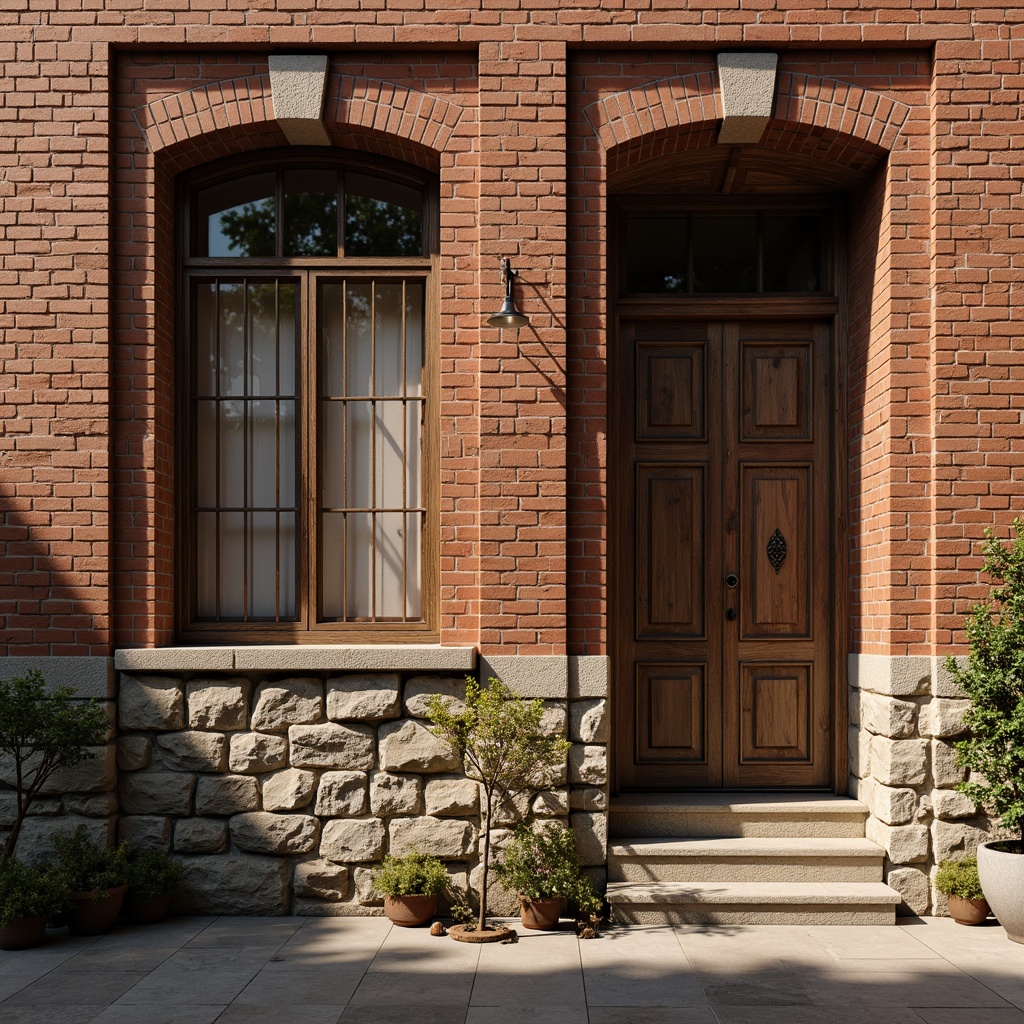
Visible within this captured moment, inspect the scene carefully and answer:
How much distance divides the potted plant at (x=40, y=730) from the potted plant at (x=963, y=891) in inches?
181

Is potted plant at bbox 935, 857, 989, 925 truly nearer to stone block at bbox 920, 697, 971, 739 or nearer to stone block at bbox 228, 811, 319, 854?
stone block at bbox 920, 697, 971, 739

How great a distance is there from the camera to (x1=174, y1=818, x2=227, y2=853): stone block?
6062mm

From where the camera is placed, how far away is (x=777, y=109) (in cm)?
616

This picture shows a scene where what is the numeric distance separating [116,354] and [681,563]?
11.8ft

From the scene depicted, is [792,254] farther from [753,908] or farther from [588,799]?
[753,908]

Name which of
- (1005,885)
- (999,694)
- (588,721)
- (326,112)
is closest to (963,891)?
(1005,885)

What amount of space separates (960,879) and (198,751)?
4.20m

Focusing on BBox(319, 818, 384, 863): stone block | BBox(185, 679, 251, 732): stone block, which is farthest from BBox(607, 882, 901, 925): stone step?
BBox(185, 679, 251, 732): stone block

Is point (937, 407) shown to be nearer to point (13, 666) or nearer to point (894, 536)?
point (894, 536)

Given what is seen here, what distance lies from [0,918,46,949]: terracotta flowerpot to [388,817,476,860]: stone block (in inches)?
72.2

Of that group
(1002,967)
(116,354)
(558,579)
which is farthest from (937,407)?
(116,354)

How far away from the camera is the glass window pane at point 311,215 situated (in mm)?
6633

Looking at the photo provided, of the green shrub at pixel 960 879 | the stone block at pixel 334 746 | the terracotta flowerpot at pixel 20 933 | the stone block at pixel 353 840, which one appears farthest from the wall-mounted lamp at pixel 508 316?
the terracotta flowerpot at pixel 20 933

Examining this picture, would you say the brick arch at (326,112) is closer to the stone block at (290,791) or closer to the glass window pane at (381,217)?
the glass window pane at (381,217)
